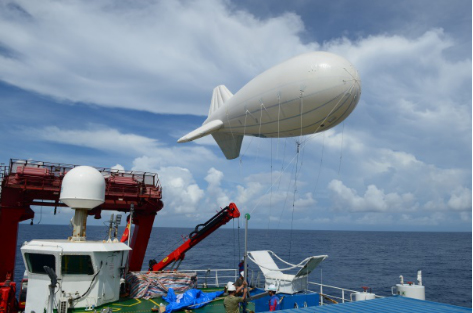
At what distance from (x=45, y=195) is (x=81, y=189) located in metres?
8.29

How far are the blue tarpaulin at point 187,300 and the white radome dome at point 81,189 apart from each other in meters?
5.47

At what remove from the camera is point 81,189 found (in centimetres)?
1568

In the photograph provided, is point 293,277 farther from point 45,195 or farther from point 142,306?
point 45,195

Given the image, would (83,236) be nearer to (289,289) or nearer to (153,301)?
(153,301)

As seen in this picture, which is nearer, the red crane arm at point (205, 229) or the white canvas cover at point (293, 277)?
the white canvas cover at point (293, 277)

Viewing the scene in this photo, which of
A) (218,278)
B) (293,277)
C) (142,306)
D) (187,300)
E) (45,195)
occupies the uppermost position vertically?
(45,195)

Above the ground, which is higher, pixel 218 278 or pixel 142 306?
pixel 142 306

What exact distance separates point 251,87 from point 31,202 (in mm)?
15423

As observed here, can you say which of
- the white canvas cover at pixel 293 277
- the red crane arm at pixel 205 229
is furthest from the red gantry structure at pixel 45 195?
the white canvas cover at pixel 293 277

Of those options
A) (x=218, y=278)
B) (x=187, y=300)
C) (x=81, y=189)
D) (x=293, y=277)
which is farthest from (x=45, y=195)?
(x=218, y=278)

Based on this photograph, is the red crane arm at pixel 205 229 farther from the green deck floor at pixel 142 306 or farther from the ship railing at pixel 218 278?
the green deck floor at pixel 142 306

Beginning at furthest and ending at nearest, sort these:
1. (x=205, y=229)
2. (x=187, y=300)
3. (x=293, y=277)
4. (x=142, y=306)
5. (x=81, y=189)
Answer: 1. (x=205, y=229)
2. (x=293, y=277)
3. (x=81, y=189)
4. (x=142, y=306)
5. (x=187, y=300)

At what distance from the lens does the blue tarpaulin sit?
Answer: 14502mm

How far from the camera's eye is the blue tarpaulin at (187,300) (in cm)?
1450
